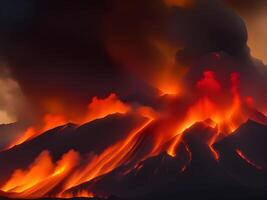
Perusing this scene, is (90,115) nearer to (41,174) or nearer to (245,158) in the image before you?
(41,174)

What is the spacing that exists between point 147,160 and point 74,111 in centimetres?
1662

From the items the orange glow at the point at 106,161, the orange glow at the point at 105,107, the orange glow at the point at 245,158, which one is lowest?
the orange glow at the point at 245,158

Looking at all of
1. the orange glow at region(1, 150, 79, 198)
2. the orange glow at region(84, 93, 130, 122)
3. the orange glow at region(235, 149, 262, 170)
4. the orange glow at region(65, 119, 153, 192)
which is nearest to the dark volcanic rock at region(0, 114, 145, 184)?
the orange glow at region(1, 150, 79, 198)

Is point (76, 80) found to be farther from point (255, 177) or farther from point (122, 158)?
point (255, 177)

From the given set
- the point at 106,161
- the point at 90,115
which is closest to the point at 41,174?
the point at 106,161

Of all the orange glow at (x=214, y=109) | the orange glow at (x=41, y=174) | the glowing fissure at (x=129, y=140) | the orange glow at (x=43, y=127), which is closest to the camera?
the glowing fissure at (x=129, y=140)

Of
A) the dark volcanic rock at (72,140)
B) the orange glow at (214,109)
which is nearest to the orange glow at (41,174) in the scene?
the dark volcanic rock at (72,140)

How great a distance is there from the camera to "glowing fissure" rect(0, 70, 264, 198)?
54.3m

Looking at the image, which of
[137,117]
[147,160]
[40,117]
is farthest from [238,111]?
[40,117]

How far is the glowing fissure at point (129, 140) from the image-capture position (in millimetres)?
54344

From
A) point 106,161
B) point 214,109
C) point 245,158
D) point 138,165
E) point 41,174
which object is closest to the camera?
point 138,165

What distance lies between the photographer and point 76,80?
69.3m

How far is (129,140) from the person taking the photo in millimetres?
59062

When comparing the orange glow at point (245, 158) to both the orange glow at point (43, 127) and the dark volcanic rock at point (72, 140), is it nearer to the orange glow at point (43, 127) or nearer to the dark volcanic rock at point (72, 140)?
the dark volcanic rock at point (72, 140)
